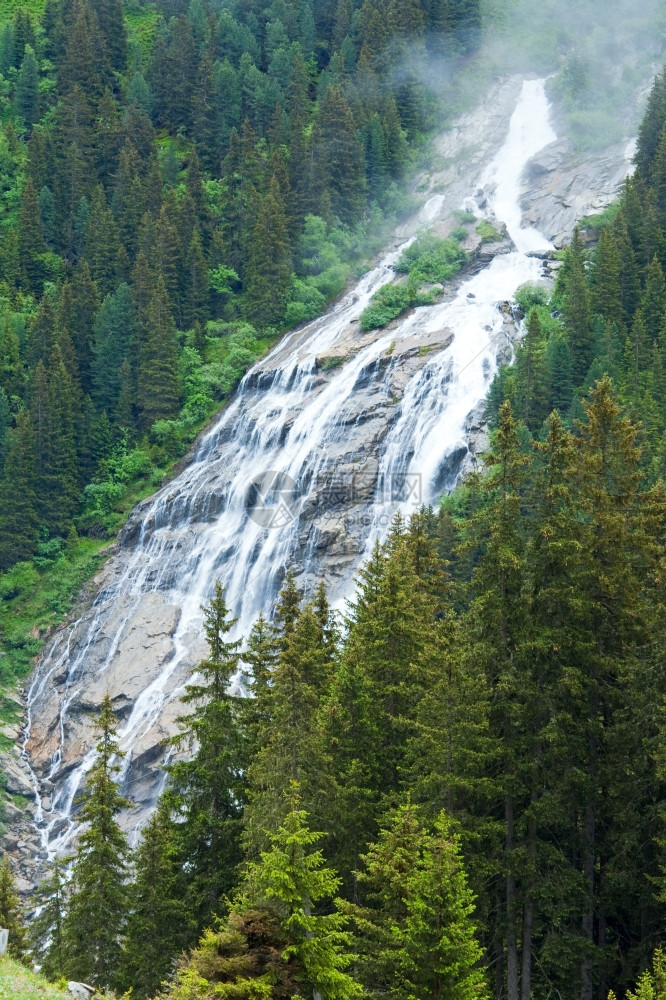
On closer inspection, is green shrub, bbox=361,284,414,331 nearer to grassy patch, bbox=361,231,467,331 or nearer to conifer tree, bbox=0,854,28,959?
grassy patch, bbox=361,231,467,331

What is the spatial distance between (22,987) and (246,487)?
45.2 m

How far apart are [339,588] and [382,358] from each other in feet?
59.1

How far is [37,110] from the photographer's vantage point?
109250 mm

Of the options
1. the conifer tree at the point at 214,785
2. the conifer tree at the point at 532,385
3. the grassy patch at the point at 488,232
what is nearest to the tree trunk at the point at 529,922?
the conifer tree at the point at 214,785

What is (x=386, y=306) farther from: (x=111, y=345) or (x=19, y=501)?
(x=19, y=501)

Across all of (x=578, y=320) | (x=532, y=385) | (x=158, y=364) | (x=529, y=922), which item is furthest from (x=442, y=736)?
(x=158, y=364)

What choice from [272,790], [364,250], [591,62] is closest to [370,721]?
[272,790]

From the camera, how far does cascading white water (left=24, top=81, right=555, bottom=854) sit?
185 ft

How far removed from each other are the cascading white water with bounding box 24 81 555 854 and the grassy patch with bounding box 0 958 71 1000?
31001 millimetres

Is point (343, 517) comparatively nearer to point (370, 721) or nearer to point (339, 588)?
point (339, 588)

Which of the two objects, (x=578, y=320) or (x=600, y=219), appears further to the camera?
(x=600, y=219)

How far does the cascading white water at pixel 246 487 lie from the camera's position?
5650 centimetres

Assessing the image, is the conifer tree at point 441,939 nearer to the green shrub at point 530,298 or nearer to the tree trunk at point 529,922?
the tree trunk at point 529,922

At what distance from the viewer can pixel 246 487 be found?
6366 centimetres
